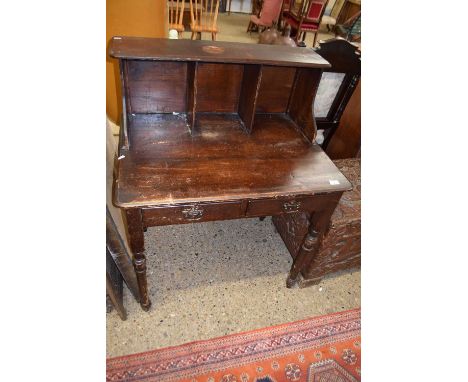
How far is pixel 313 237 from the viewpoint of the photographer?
4.99ft

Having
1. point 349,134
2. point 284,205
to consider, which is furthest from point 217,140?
point 349,134

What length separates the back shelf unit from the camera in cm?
132

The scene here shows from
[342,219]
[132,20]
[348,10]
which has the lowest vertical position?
[342,219]

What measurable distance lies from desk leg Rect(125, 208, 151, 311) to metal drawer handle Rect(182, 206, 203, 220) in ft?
0.57

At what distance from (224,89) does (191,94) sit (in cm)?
23

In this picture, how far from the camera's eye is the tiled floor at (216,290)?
61.3 inches

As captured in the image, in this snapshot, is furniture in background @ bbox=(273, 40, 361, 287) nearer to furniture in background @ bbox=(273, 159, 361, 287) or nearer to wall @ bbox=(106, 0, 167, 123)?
furniture in background @ bbox=(273, 159, 361, 287)

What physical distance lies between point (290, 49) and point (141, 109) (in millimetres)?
817

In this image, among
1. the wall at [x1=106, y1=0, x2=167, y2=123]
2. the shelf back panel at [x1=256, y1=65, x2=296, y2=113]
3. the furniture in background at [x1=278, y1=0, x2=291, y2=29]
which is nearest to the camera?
the shelf back panel at [x1=256, y1=65, x2=296, y2=113]

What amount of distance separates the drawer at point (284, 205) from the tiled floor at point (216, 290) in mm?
746

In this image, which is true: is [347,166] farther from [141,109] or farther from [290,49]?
[141,109]

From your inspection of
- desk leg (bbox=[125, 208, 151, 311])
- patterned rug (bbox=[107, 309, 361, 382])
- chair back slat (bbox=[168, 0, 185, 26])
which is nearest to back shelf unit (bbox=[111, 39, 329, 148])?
desk leg (bbox=[125, 208, 151, 311])

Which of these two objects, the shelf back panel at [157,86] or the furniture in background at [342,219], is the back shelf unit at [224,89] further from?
the furniture in background at [342,219]

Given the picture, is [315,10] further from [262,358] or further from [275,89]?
[262,358]
